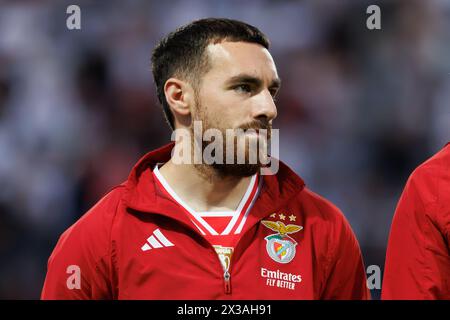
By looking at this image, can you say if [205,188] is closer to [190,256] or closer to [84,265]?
[190,256]

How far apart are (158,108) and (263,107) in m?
2.23

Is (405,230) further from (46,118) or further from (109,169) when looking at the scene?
(46,118)

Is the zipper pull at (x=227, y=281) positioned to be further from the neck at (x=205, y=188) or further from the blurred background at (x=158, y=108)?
the blurred background at (x=158, y=108)

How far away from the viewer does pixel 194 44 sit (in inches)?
106

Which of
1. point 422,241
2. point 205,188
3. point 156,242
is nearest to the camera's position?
point 422,241

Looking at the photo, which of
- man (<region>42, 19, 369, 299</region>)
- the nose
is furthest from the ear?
the nose

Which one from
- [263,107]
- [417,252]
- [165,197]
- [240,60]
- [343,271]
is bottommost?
[343,271]

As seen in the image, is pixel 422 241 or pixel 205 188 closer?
pixel 422 241

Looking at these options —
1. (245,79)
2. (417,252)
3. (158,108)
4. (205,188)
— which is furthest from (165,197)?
(158,108)

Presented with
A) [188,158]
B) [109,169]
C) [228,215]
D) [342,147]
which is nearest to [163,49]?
[188,158]

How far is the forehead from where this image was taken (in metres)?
2.55

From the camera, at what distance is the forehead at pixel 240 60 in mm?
2553

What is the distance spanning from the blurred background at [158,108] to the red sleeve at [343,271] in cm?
178

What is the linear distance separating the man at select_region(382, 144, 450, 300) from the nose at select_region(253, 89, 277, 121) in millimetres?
499
